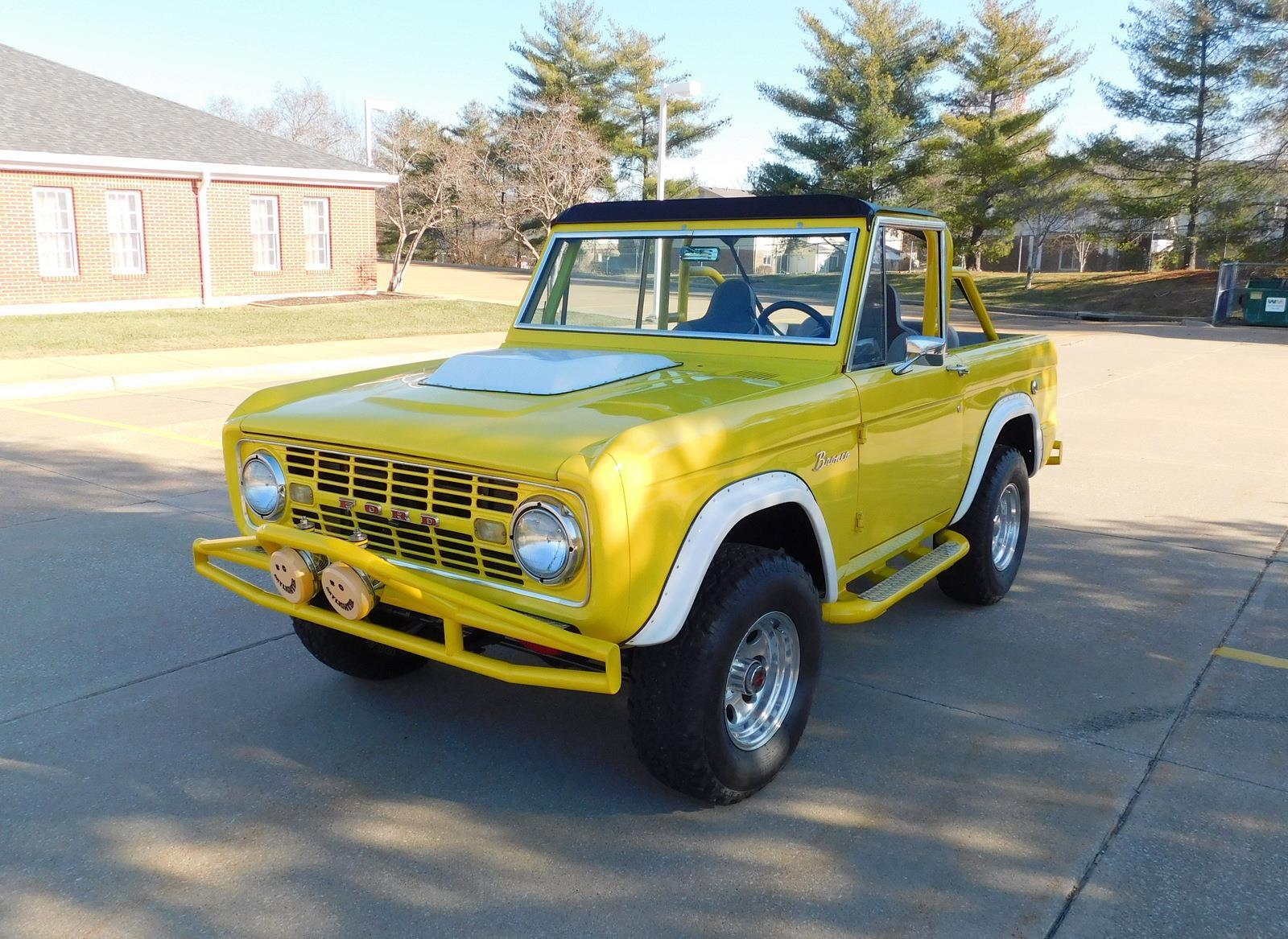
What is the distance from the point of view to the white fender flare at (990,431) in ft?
16.6

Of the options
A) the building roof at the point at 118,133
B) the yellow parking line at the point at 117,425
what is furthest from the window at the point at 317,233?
the yellow parking line at the point at 117,425

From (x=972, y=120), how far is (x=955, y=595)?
35.2m

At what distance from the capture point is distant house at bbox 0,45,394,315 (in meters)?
19.6

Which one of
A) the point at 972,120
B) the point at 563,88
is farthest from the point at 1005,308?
the point at 563,88

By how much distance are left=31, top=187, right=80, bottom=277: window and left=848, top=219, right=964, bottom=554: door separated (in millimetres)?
19307

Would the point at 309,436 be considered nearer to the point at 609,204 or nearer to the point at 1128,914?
the point at 609,204

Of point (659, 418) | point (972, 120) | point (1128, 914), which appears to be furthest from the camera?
point (972, 120)

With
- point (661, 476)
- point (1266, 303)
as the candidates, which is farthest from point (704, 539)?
point (1266, 303)

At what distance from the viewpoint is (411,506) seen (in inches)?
132

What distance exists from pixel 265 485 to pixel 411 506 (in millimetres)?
675

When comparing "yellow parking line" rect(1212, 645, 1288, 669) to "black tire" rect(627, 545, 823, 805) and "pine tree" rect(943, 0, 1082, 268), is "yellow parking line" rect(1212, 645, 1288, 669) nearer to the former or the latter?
"black tire" rect(627, 545, 823, 805)

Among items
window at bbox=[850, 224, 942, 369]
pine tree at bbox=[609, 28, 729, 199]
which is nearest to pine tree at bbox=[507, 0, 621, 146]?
pine tree at bbox=[609, 28, 729, 199]

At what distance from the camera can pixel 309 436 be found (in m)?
3.54

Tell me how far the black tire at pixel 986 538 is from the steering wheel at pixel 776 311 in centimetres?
142
